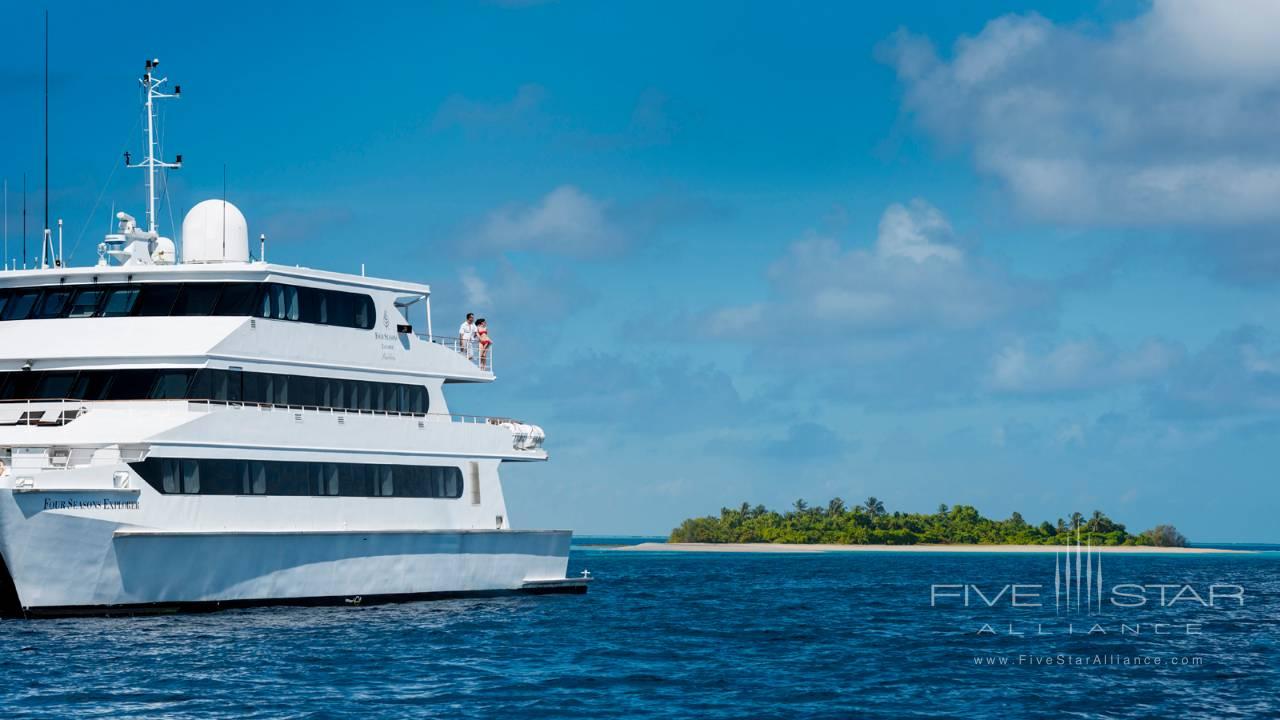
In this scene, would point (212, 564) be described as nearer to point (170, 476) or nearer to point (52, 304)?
point (170, 476)

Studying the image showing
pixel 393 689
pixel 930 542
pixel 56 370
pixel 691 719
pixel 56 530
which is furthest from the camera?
pixel 930 542

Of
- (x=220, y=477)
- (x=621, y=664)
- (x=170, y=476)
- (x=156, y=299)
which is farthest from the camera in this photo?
(x=156, y=299)

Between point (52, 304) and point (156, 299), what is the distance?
2.40 m

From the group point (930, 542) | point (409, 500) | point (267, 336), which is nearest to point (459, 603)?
point (409, 500)

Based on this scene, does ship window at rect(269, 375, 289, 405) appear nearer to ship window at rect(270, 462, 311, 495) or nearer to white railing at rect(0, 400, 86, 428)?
ship window at rect(270, 462, 311, 495)

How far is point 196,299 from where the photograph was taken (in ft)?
104

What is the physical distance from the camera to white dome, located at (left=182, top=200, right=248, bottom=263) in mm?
34094

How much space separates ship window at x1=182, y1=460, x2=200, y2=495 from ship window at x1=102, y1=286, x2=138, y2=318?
392cm

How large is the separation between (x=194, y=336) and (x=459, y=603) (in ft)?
28.8

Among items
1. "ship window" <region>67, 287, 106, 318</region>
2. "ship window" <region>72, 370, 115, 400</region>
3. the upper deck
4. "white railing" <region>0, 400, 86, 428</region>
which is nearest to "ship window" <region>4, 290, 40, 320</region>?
the upper deck

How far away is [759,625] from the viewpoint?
3459 centimetres

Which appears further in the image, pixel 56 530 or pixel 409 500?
pixel 409 500

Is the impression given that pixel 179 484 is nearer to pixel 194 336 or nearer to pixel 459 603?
pixel 194 336

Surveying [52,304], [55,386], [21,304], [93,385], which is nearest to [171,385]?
[93,385]
